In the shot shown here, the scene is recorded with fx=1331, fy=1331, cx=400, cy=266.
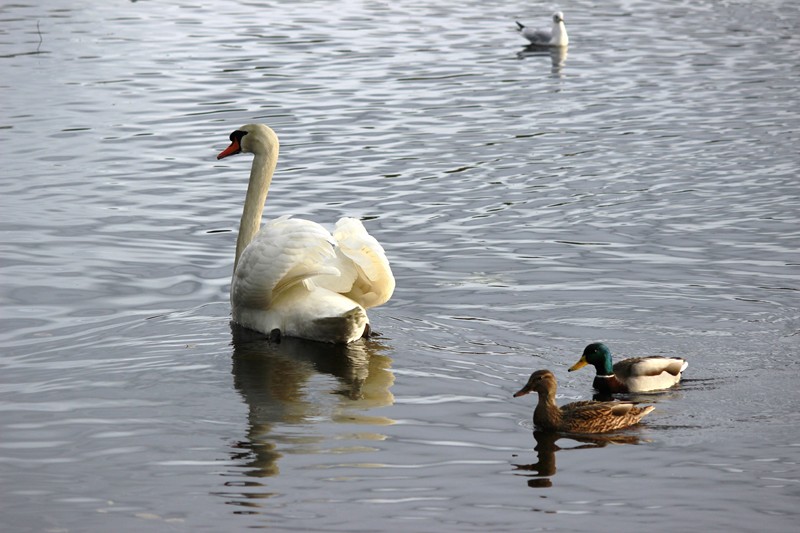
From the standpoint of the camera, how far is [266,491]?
7.46 metres

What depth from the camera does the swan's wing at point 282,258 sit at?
404 inches

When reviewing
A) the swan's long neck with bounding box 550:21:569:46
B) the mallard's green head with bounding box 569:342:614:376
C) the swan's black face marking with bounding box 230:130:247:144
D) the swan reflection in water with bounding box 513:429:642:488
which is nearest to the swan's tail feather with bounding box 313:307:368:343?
the mallard's green head with bounding box 569:342:614:376

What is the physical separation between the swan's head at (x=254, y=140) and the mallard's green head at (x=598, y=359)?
12.5 ft

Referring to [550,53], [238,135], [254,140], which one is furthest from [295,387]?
[550,53]

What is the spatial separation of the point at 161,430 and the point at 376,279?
253 centimetres

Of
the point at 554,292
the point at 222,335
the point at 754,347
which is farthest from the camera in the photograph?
the point at 554,292

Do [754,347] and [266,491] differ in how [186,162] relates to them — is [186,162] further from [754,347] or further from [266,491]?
[266,491]

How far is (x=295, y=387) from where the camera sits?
31.2 feet

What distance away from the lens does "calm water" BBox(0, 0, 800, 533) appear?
7.59 meters

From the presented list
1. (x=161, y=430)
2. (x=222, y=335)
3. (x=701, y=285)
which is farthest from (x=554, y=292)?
(x=161, y=430)

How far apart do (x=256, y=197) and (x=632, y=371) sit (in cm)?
397

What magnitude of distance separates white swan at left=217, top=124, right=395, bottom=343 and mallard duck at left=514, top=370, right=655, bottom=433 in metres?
2.16

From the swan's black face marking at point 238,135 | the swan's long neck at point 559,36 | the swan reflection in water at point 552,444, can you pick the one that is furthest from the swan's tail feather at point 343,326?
the swan's long neck at point 559,36

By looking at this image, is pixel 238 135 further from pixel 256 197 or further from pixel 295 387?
pixel 295 387
